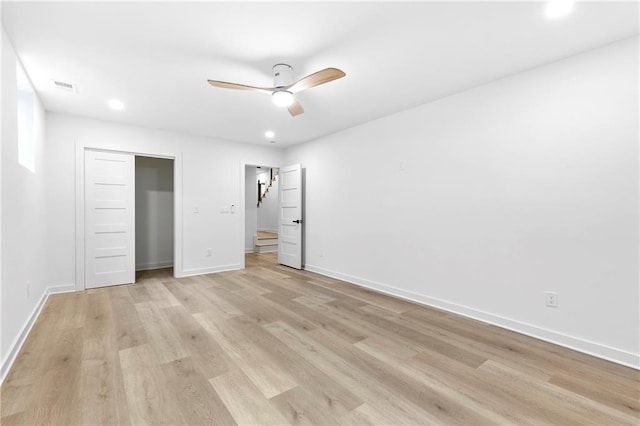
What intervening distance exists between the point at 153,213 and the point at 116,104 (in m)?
2.84

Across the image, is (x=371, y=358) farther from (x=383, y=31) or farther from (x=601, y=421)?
(x=383, y=31)

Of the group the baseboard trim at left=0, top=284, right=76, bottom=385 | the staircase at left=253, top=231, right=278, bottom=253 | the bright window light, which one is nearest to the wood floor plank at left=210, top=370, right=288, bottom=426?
the baseboard trim at left=0, top=284, right=76, bottom=385

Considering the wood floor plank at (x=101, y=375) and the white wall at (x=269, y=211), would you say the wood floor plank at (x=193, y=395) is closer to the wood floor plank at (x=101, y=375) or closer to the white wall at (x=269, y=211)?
the wood floor plank at (x=101, y=375)

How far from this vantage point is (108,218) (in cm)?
434

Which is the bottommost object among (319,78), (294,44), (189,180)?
(189,180)

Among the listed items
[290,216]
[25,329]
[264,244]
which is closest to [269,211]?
[264,244]

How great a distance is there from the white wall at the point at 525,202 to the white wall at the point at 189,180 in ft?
8.75

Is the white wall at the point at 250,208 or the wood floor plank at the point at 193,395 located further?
the white wall at the point at 250,208

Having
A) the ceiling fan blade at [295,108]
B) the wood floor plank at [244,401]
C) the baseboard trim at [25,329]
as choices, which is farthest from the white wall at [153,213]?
the wood floor plank at [244,401]

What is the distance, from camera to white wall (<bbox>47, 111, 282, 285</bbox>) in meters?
3.97

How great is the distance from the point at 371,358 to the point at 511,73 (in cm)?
294

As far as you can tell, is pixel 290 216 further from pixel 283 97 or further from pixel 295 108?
pixel 283 97

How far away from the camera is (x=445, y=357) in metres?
2.26

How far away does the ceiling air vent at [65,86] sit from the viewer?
9.81 ft
